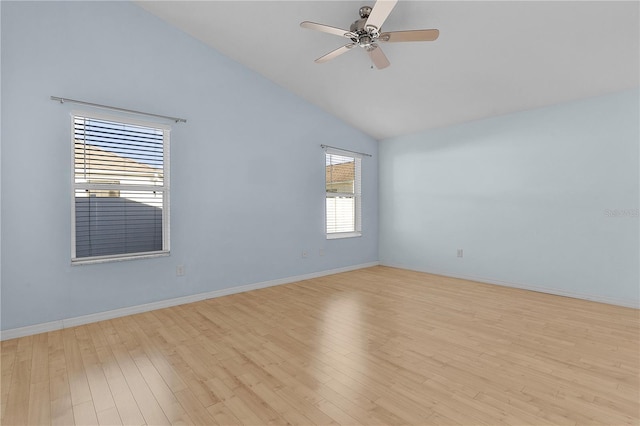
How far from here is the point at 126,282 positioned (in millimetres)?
3367

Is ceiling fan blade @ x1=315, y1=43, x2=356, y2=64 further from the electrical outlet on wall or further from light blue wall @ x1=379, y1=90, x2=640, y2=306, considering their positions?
light blue wall @ x1=379, y1=90, x2=640, y2=306

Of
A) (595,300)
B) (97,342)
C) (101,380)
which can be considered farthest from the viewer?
(595,300)

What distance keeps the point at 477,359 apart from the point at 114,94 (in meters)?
4.26

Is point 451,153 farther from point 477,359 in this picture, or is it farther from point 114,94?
point 114,94

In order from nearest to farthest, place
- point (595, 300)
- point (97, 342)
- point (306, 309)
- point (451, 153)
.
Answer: point (97, 342) → point (306, 309) → point (595, 300) → point (451, 153)

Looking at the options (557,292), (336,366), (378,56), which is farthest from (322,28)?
(557,292)

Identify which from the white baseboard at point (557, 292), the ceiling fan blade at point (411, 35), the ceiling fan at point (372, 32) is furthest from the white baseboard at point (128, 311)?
the ceiling fan blade at point (411, 35)

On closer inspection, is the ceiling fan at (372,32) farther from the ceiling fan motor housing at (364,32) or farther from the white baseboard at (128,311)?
the white baseboard at (128,311)

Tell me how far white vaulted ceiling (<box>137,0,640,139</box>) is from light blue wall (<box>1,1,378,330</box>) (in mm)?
508

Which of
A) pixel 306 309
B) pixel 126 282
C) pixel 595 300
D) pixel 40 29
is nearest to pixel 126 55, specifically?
pixel 40 29

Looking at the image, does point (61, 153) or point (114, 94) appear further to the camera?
point (114, 94)

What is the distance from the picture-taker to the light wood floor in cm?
171

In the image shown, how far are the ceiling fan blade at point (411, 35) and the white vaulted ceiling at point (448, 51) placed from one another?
1.39ft

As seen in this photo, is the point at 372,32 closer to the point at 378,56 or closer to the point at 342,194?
the point at 378,56
